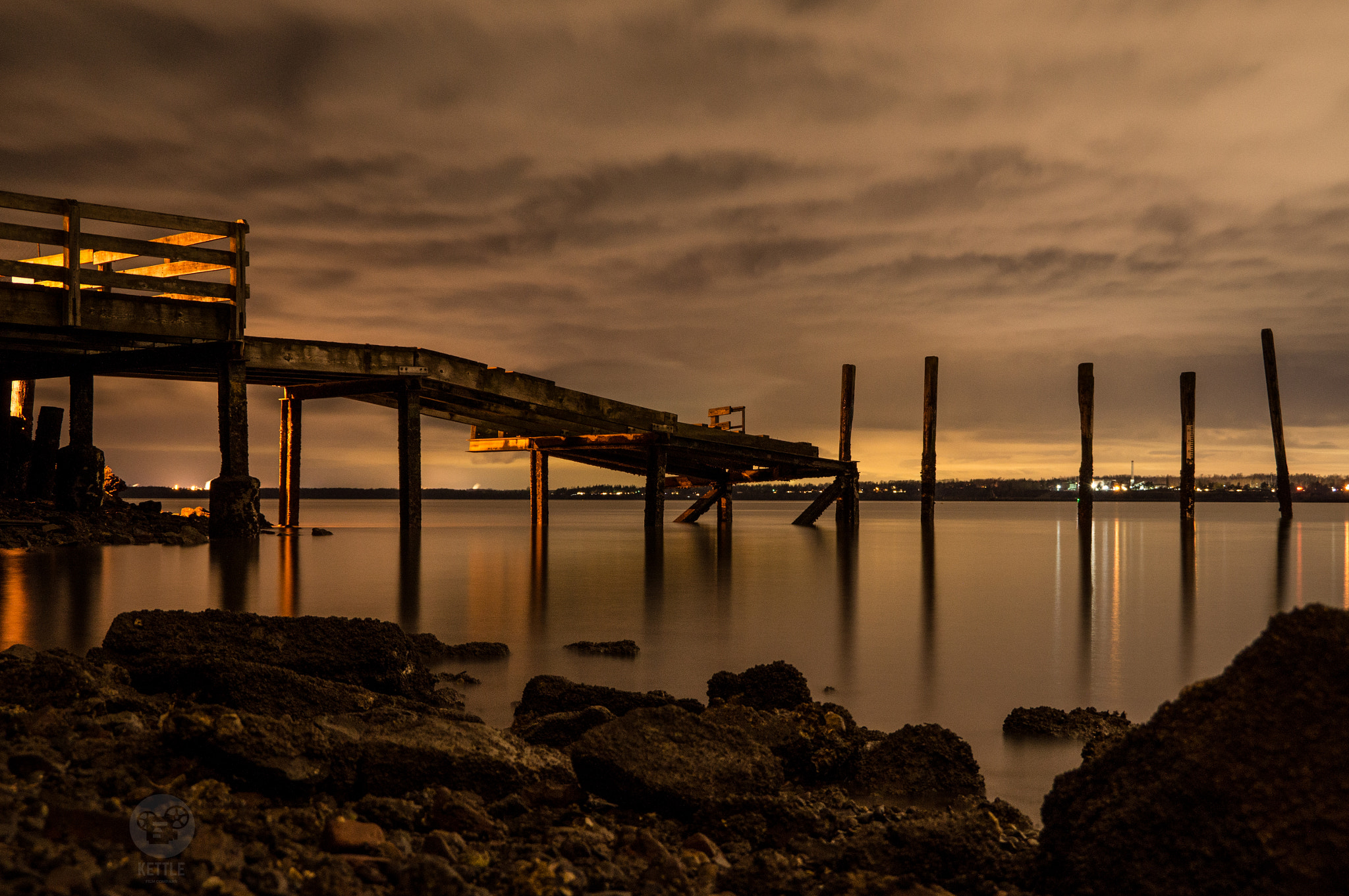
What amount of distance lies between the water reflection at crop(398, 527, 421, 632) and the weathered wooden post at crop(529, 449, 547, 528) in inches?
303

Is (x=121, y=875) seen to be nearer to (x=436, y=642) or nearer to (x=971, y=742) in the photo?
(x=971, y=742)

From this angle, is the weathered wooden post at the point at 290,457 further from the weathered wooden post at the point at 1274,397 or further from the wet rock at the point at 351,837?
the weathered wooden post at the point at 1274,397

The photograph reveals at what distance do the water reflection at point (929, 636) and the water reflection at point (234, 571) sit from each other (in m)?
5.19

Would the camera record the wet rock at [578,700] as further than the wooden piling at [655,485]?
No

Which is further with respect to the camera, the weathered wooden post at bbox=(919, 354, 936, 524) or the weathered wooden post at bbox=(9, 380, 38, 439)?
the weathered wooden post at bbox=(919, 354, 936, 524)

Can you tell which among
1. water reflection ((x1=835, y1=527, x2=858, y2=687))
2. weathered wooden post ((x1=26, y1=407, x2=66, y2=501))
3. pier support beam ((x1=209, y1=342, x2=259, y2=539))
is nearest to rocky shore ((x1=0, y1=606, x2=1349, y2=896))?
water reflection ((x1=835, y1=527, x2=858, y2=687))

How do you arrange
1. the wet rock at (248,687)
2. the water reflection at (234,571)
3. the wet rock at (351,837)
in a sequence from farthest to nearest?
the water reflection at (234,571), the wet rock at (248,687), the wet rock at (351,837)

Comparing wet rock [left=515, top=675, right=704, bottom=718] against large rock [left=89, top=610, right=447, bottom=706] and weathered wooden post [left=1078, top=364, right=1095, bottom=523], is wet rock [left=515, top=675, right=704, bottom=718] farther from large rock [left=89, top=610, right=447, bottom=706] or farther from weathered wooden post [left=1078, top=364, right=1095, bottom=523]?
weathered wooden post [left=1078, top=364, right=1095, bottom=523]

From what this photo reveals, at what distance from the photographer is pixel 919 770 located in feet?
12.5

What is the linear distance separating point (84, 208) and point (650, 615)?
372 inches

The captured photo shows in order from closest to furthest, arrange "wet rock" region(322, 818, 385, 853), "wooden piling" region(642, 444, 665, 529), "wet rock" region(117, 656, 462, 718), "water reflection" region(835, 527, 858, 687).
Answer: "wet rock" region(322, 818, 385, 853) < "wet rock" region(117, 656, 462, 718) < "water reflection" region(835, 527, 858, 687) < "wooden piling" region(642, 444, 665, 529)

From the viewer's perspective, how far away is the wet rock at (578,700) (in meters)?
4.66

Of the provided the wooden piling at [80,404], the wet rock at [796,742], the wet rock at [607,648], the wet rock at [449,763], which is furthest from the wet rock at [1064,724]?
the wooden piling at [80,404]

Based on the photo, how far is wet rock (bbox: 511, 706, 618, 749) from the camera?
412cm
